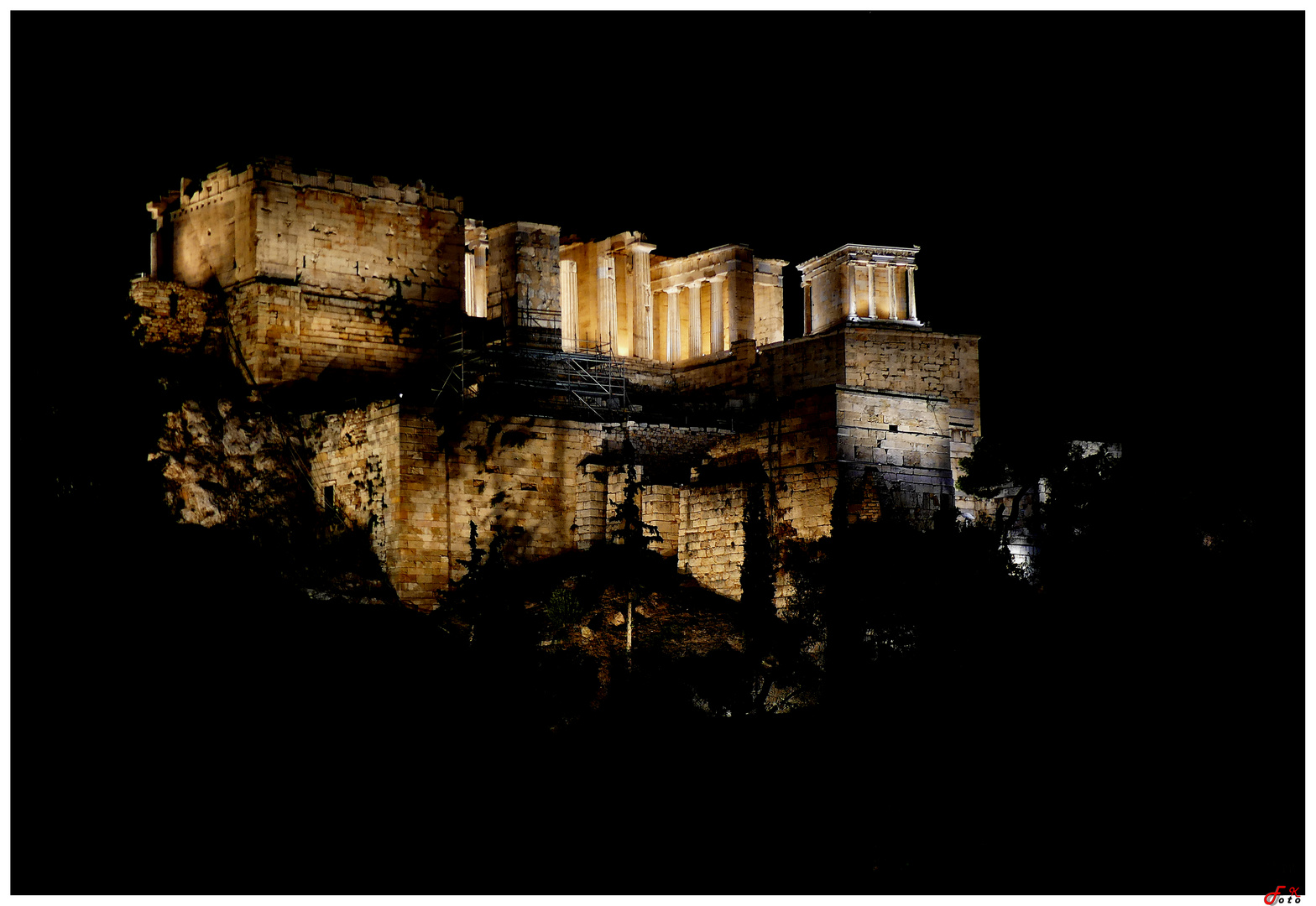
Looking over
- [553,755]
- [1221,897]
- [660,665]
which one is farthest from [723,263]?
[1221,897]

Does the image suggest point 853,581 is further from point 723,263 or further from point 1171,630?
point 723,263

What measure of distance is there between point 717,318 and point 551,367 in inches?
269

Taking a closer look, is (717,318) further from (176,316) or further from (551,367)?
(176,316)

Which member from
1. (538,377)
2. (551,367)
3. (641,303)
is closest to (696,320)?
(641,303)

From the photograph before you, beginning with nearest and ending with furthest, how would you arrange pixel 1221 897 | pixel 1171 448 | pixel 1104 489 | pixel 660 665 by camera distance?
pixel 1221 897 < pixel 660 665 < pixel 1104 489 < pixel 1171 448

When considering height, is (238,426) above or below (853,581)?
above

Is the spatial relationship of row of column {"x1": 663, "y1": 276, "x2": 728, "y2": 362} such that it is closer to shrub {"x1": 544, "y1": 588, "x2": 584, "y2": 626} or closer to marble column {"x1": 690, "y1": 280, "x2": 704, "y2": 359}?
marble column {"x1": 690, "y1": 280, "x2": 704, "y2": 359}

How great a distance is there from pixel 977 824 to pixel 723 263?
70.1ft

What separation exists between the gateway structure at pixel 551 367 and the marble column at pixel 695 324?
9cm

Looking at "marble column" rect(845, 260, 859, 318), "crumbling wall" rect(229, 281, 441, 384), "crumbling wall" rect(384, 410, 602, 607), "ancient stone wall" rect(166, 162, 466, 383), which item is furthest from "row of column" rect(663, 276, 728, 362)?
"crumbling wall" rect(384, 410, 602, 607)

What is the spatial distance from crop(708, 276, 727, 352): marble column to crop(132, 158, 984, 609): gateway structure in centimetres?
A: 7

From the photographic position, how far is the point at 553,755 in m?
36.6

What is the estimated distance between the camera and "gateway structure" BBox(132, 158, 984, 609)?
4184cm

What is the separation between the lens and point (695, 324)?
53031 millimetres
